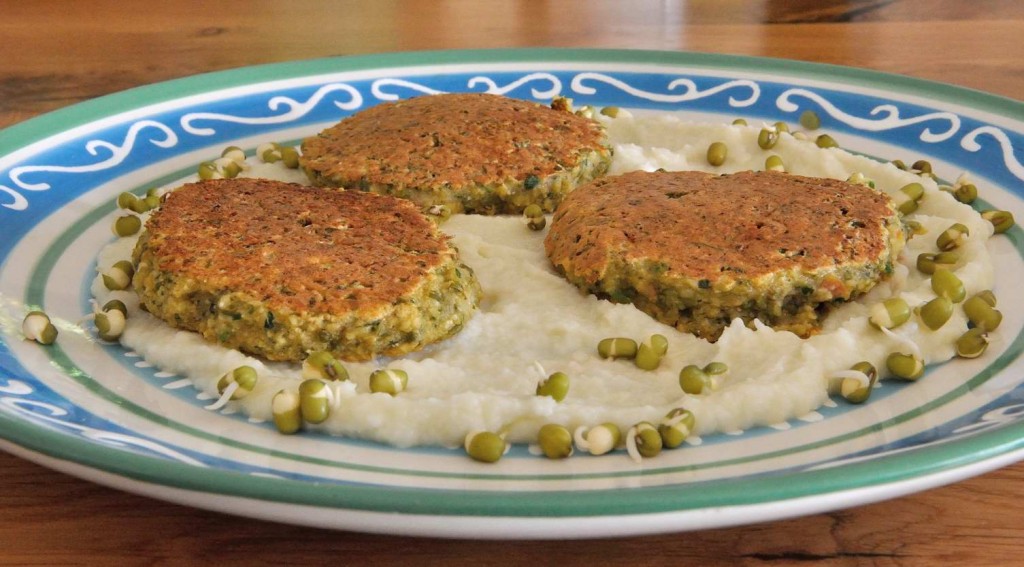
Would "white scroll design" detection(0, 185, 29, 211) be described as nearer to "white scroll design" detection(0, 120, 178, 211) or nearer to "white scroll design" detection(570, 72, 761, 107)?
"white scroll design" detection(0, 120, 178, 211)

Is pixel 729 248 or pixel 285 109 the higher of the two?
pixel 285 109

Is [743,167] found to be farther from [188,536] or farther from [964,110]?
[188,536]

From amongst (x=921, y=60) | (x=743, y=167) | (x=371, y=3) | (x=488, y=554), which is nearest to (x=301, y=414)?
(x=488, y=554)

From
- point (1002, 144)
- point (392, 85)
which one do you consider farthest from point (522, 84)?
point (1002, 144)

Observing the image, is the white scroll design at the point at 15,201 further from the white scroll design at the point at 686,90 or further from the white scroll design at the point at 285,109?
the white scroll design at the point at 686,90

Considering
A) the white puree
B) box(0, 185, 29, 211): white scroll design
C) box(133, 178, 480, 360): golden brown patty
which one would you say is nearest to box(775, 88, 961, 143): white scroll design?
the white puree

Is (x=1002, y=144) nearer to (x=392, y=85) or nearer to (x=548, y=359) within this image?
(x=548, y=359)

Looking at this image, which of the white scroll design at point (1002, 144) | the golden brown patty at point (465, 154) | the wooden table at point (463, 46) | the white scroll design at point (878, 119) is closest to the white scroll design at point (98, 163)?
the golden brown patty at point (465, 154)
